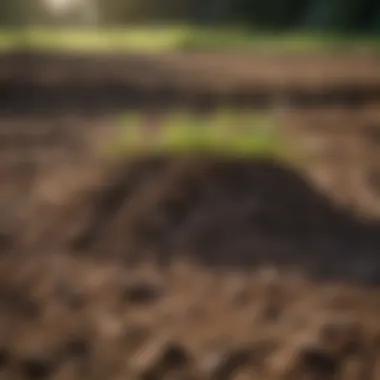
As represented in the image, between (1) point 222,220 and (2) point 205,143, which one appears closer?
(1) point 222,220

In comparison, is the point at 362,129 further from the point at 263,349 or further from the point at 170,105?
the point at 263,349

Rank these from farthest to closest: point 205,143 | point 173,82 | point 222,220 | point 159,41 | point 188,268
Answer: point 159,41 → point 173,82 → point 205,143 → point 222,220 → point 188,268

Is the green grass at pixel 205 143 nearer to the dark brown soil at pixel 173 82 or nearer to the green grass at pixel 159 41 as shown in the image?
the dark brown soil at pixel 173 82

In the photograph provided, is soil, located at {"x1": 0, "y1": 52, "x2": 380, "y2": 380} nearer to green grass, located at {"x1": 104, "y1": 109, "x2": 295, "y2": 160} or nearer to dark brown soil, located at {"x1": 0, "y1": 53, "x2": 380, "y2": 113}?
green grass, located at {"x1": 104, "y1": 109, "x2": 295, "y2": 160}

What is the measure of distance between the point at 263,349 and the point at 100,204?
21.6 inches

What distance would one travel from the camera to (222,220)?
1.36 m

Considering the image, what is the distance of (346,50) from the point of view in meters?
4.47

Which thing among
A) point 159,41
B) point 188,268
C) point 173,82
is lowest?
point 159,41

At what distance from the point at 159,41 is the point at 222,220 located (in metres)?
3.89

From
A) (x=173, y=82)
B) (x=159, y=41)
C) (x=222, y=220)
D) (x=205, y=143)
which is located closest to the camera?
(x=222, y=220)

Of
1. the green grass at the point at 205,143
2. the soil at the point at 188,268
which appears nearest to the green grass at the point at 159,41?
the green grass at the point at 205,143

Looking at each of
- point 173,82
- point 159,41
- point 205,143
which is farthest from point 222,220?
point 159,41

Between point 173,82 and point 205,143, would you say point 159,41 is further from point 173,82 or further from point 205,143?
point 205,143

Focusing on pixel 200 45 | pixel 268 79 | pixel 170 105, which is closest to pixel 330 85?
pixel 268 79
